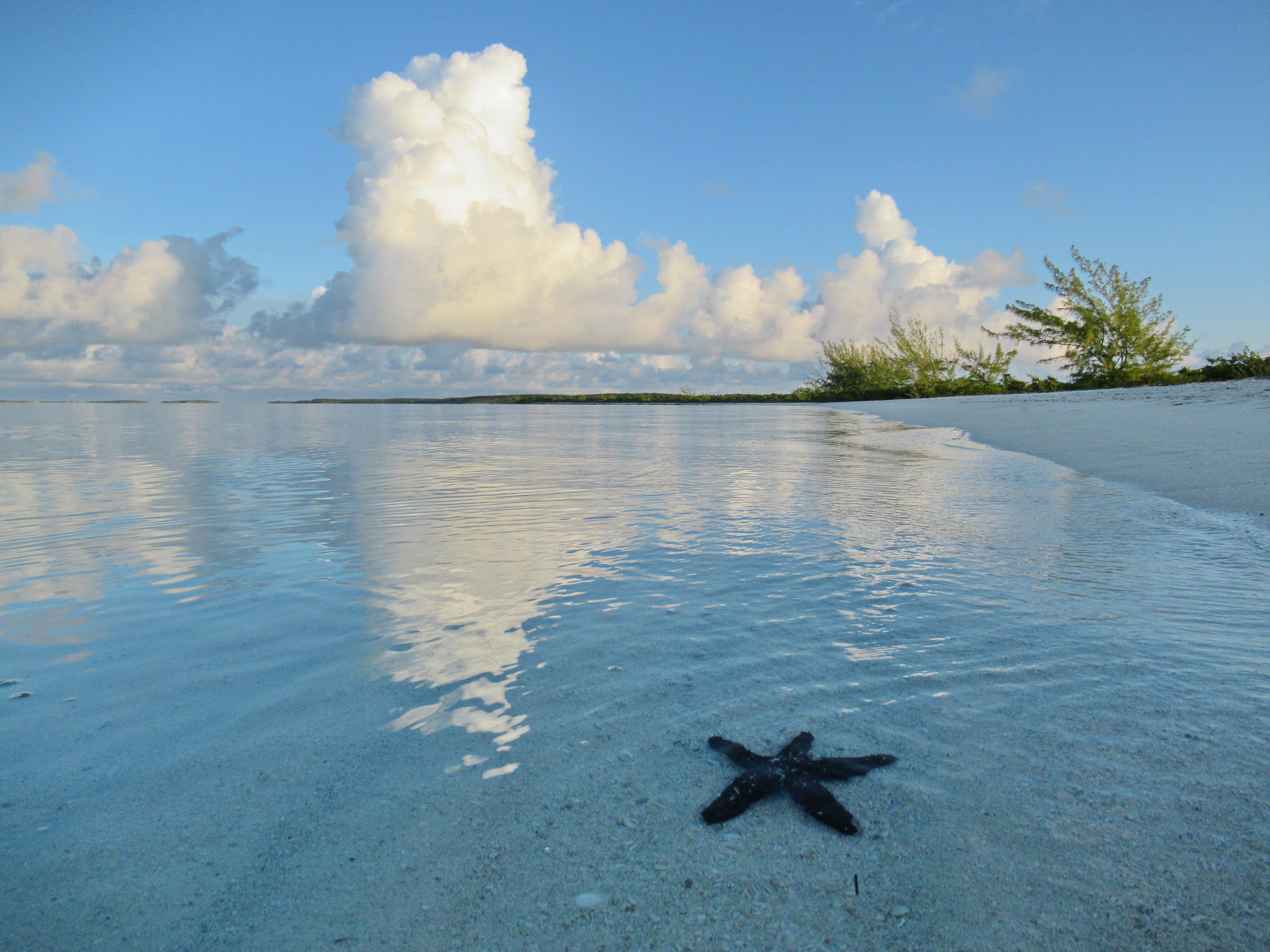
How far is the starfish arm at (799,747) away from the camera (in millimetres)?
2057

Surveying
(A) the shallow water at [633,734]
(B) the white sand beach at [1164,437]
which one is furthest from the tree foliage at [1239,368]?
(A) the shallow water at [633,734]

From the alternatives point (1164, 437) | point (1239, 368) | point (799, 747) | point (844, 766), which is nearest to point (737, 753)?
point (799, 747)

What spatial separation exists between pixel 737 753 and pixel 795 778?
203 mm

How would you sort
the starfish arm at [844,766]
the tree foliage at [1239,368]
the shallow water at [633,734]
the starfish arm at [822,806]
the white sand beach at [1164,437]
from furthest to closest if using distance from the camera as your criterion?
the tree foliage at [1239,368] < the white sand beach at [1164,437] < the starfish arm at [844,766] < the starfish arm at [822,806] < the shallow water at [633,734]

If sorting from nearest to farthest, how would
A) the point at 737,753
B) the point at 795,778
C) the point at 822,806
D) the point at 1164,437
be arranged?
the point at 822,806 → the point at 795,778 → the point at 737,753 → the point at 1164,437

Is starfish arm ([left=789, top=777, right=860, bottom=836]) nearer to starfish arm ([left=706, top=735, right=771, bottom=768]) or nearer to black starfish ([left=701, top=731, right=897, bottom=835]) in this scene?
black starfish ([left=701, top=731, right=897, bottom=835])

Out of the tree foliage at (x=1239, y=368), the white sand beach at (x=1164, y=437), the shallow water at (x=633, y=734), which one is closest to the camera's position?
the shallow water at (x=633, y=734)

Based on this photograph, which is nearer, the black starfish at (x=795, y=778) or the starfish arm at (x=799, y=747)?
the black starfish at (x=795, y=778)

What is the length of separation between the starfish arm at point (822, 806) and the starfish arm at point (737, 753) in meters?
0.15

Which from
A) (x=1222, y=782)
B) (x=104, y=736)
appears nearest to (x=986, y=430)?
(x=1222, y=782)

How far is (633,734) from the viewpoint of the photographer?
→ 2.29m

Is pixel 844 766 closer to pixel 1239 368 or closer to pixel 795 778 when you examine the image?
pixel 795 778

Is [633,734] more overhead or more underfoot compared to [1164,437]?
more underfoot

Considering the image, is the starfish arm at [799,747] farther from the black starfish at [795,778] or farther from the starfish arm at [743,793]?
the starfish arm at [743,793]
